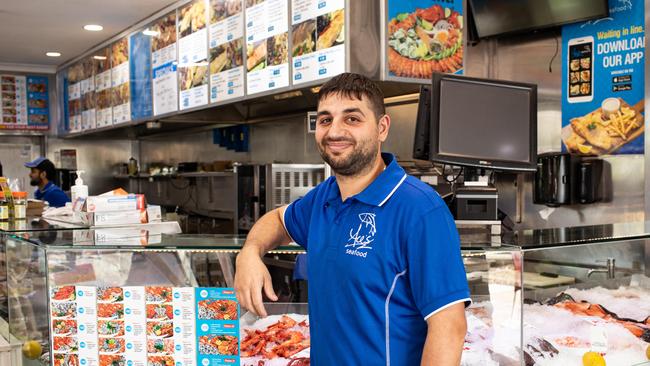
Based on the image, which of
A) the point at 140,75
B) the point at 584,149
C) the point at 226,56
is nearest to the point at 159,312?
the point at 584,149

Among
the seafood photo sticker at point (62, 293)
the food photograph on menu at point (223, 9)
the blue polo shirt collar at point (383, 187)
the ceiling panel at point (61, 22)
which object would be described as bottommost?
the seafood photo sticker at point (62, 293)

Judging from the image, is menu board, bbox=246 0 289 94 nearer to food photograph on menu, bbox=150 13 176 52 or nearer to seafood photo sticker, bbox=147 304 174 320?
food photograph on menu, bbox=150 13 176 52

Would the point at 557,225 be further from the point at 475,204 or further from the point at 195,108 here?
the point at 195,108

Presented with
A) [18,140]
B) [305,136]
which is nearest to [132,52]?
[305,136]

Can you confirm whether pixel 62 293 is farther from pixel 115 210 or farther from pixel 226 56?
pixel 226 56

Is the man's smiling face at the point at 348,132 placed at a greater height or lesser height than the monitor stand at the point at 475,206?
greater

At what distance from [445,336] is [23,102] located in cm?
901

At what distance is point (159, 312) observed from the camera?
2.15 metres

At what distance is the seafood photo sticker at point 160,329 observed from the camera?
84.3 inches

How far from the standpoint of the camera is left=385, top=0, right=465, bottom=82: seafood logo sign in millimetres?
3887

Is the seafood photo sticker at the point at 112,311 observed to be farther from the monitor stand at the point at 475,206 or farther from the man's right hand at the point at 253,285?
the monitor stand at the point at 475,206

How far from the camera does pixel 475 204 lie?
89.8 inches

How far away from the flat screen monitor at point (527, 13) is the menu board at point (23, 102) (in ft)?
21.8

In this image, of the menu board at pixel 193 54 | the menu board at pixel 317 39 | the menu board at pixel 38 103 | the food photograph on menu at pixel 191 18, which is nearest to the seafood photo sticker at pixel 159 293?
the menu board at pixel 317 39
